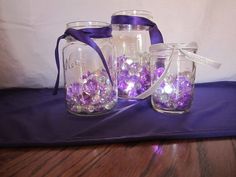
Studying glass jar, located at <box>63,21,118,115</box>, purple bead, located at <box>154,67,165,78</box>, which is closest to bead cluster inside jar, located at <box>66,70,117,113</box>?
glass jar, located at <box>63,21,118,115</box>

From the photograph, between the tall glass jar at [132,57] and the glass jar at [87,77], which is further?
the tall glass jar at [132,57]

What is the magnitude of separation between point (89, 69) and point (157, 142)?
1.17ft

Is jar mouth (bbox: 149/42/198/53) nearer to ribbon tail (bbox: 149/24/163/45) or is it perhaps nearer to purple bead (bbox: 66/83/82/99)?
ribbon tail (bbox: 149/24/163/45)

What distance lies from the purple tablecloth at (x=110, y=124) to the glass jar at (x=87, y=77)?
0.04 metres

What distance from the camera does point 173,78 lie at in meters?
0.71

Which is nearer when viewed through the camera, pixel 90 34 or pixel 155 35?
pixel 90 34

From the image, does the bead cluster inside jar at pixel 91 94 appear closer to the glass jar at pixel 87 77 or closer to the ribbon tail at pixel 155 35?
the glass jar at pixel 87 77

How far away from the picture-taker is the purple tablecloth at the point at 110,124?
551 millimetres

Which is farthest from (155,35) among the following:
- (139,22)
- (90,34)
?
(90,34)

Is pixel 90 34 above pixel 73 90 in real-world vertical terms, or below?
above

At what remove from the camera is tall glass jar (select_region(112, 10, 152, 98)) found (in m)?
0.80

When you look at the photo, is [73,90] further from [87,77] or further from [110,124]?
[110,124]

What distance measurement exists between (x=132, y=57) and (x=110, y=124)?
0.29 m

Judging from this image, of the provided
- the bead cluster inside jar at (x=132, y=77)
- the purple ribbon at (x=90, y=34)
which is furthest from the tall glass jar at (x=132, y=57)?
the purple ribbon at (x=90, y=34)
